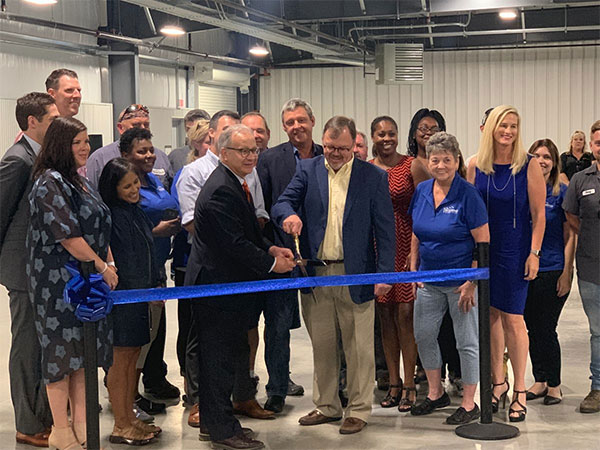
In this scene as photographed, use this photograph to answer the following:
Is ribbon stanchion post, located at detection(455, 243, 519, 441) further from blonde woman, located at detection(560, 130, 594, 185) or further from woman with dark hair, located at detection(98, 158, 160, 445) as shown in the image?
blonde woman, located at detection(560, 130, 594, 185)

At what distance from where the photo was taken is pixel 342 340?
4086mm

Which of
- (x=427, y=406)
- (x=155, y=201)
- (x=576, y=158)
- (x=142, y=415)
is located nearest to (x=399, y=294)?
(x=427, y=406)

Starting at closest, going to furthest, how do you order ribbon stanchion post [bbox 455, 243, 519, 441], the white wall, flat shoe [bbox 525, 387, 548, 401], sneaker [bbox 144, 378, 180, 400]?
ribbon stanchion post [bbox 455, 243, 519, 441] < flat shoe [bbox 525, 387, 548, 401] < sneaker [bbox 144, 378, 180, 400] < the white wall

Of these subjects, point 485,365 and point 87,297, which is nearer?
point 87,297

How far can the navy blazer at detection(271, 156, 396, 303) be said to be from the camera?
3.91 meters

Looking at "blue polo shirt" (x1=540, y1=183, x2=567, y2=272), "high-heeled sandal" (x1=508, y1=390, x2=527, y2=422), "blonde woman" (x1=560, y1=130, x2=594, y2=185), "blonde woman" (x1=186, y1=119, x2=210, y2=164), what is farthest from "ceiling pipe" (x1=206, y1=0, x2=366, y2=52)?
"high-heeled sandal" (x1=508, y1=390, x2=527, y2=422)

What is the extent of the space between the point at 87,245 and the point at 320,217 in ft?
3.75

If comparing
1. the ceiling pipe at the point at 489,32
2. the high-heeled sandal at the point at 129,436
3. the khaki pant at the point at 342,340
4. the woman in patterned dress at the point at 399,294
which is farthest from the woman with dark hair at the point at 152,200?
the ceiling pipe at the point at 489,32

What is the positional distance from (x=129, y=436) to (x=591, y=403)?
2.42 m

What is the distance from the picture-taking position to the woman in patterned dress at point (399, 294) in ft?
14.5

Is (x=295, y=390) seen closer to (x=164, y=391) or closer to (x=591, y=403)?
(x=164, y=391)

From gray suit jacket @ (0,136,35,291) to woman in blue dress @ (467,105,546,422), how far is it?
2.24 meters

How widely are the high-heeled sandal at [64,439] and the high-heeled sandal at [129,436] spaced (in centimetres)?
33

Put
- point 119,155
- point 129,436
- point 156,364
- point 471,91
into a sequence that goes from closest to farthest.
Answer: point 129,436 < point 119,155 < point 156,364 < point 471,91
